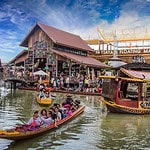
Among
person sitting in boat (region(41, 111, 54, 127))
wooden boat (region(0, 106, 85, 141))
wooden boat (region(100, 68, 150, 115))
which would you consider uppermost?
wooden boat (region(100, 68, 150, 115))

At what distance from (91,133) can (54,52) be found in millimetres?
22322

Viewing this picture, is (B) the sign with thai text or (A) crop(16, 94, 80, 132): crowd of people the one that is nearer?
(A) crop(16, 94, 80, 132): crowd of people

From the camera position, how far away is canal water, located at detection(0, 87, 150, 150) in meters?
10.1

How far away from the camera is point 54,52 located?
33.8 meters

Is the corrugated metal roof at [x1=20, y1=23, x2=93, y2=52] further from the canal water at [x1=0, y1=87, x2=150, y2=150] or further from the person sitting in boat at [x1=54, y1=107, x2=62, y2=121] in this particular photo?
the person sitting in boat at [x1=54, y1=107, x2=62, y2=121]

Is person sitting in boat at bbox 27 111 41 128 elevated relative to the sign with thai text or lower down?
lower down

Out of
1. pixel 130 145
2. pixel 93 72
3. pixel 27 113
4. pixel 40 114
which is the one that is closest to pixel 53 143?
pixel 40 114

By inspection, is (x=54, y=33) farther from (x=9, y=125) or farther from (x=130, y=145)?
(x=130, y=145)

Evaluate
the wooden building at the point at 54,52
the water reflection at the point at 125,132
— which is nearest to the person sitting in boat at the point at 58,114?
the water reflection at the point at 125,132

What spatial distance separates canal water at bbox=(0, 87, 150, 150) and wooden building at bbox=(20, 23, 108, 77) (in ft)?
54.6

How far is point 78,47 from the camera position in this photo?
124 ft

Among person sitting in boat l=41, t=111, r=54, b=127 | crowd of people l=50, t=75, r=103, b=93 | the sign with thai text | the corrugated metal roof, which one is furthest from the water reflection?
the sign with thai text

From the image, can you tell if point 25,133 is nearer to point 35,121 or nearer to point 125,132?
point 35,121

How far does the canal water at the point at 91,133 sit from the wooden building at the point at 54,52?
16652mm
